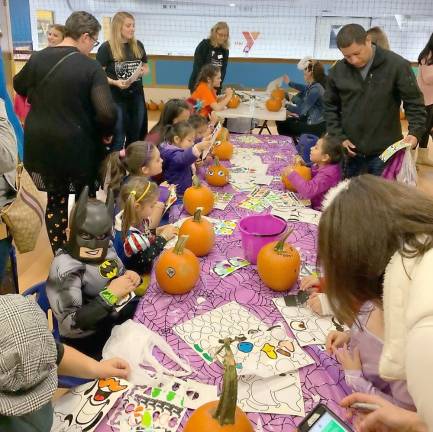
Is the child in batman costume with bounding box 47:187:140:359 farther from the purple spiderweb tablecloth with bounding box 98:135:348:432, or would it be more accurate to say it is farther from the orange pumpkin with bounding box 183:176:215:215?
the orange pumpkin with bounding box 183:176:215:215

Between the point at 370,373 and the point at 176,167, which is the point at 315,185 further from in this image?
the point at 370,373

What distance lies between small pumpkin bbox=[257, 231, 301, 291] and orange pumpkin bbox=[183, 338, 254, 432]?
0.61m

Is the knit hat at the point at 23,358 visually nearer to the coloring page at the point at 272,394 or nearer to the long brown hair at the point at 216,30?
the coloring page at the point at 272,394

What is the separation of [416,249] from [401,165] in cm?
174

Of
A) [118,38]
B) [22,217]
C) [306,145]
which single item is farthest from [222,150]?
[22,217]

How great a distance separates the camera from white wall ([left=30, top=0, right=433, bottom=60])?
6902 mm

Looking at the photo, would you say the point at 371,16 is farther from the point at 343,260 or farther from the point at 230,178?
the point at 343,260

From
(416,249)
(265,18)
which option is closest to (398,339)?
(416,249)

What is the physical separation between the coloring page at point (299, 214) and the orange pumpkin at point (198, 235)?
0.52 metres

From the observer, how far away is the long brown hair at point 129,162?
7.93 ft

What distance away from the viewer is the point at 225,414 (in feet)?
3.08

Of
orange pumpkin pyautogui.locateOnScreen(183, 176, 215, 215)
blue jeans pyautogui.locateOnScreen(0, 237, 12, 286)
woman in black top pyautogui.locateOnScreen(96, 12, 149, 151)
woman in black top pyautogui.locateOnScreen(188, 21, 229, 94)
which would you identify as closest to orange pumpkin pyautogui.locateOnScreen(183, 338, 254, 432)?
blue jeans pyautogui.locateOnScreen(0, 237, 12, 286)

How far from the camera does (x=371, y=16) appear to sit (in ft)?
22.8

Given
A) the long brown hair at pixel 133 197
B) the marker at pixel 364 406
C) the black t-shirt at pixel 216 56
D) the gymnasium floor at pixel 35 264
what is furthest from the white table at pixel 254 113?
the marker at pixel 364 406
